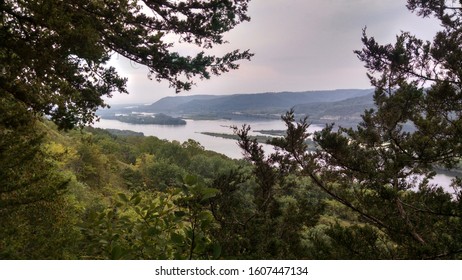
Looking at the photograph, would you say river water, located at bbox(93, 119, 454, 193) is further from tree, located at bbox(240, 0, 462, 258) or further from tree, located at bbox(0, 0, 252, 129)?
tree, located at bbox(0, 0, 252, 129)

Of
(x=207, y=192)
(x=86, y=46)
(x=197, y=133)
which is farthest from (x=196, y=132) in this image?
(x=207, y=192)

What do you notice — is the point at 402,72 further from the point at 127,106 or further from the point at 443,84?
the point at 127,106

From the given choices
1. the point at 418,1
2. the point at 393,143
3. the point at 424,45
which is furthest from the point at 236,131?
the point at 418,1

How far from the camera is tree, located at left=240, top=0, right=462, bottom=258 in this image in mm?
4605

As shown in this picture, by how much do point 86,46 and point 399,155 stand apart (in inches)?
211

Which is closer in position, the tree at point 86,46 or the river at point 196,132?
the tree at point 86,46

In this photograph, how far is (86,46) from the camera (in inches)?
165

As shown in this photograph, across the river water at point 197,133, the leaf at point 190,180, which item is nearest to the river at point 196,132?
the river water at point 197,133

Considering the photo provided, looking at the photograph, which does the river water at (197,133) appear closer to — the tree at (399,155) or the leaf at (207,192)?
the tree at (399,155)

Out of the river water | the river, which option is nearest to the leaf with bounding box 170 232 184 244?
the river

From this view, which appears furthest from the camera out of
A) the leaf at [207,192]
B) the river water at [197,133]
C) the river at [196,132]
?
the river at [196,132]

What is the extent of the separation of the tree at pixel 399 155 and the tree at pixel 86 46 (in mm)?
2764

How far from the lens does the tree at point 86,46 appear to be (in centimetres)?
409

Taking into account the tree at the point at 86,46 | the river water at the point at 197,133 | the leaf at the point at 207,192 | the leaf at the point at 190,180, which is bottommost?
the river water at the point at 197,133
